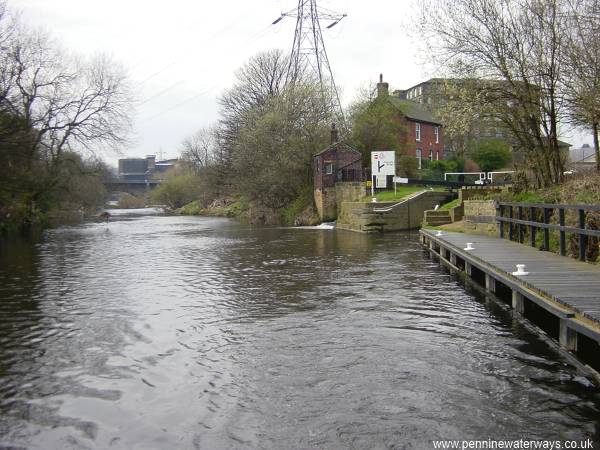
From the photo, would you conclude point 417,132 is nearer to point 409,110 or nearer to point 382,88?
point 409,110

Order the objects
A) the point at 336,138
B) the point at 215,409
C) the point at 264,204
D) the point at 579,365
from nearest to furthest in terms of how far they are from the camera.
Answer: the point at 215,409 < the point at 579,365 < the point at 336,138 < the point at 264,204

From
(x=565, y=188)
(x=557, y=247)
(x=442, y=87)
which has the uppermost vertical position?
(x=442, y=87)

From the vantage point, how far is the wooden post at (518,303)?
368 inches

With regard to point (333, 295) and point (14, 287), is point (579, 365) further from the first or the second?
point (14, 287)

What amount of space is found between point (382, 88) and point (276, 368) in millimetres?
42163

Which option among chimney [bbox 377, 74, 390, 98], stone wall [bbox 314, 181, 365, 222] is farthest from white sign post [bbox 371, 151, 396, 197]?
chimney [bbox 377, 74, 390, 98]

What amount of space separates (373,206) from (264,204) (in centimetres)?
1509

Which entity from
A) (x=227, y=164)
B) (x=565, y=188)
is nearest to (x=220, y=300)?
(x=565, y=188)

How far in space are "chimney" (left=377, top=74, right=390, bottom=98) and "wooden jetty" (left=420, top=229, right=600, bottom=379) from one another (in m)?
31.4

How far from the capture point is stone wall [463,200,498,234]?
17.2m

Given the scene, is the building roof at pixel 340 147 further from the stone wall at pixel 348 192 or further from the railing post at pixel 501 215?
the railing post at pixel 501 215

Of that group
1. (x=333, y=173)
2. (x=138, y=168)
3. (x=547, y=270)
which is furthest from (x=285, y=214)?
(x=138, y=168)

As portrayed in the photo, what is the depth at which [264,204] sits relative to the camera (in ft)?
142

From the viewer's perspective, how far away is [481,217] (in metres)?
17.9
